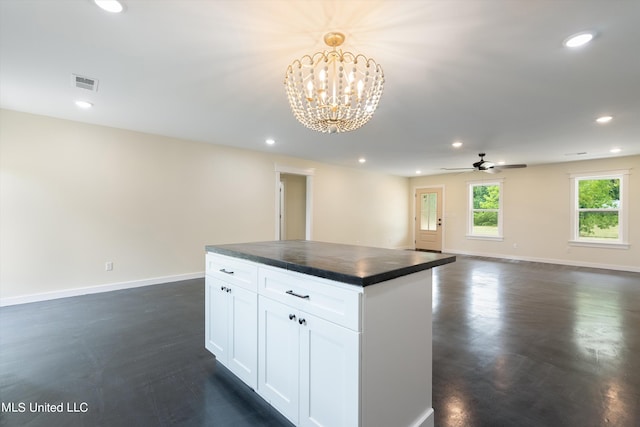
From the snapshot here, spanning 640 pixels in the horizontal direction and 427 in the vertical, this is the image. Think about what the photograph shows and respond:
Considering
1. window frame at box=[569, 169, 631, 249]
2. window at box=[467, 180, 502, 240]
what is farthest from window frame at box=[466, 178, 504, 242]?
window frame at box=[569, 169, 631, 249]

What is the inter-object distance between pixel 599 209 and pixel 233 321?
8.43 m

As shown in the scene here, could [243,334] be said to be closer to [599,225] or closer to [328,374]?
[328,374]

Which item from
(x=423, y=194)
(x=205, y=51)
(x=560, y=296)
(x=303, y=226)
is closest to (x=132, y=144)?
(x=205, y=51)

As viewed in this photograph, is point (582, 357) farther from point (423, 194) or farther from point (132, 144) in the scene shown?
point (423, 194)

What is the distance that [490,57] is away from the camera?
2.33 metres

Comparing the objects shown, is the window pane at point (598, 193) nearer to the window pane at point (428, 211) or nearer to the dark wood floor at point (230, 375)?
the dark wood floor at point (230, 375)

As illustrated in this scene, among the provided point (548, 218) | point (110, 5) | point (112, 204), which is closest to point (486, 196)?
point (548, 218)

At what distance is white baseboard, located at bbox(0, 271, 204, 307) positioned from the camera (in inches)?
148

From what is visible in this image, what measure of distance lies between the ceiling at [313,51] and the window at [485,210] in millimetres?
3798

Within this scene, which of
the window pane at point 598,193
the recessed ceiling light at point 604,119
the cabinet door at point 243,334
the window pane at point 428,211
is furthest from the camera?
the window pane at point 428,211

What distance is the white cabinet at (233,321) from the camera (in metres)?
1.93

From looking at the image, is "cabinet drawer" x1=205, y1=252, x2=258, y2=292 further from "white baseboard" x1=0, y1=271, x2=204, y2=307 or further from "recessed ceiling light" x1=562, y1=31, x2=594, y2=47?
"white baseboard" x1=0, y1=271, x2=204, y2=307

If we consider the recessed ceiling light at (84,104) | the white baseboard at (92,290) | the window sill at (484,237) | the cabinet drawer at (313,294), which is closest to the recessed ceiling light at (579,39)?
the cabinet drawer at (313,294)

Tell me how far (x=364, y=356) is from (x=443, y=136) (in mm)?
4291
